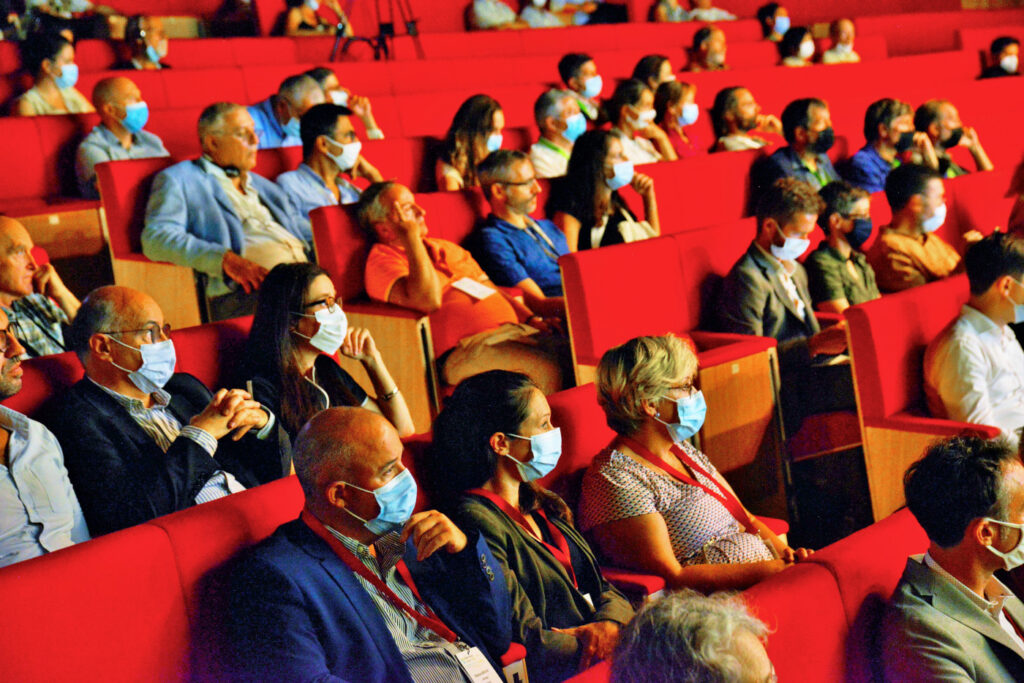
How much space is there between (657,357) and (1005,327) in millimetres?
845

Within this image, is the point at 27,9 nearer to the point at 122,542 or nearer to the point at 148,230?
the point at 148,230

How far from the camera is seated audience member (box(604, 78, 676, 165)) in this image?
335cm

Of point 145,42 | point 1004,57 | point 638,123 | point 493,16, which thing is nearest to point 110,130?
point 145,42

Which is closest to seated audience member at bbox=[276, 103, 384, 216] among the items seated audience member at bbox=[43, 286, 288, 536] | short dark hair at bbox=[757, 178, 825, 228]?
short dark hair at bbox=[757, 178, 825, 228]

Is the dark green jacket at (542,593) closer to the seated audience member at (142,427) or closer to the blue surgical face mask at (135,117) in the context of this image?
the seated audience member at (142,427)

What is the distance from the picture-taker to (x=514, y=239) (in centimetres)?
240

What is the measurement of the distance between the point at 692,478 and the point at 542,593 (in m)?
0.36

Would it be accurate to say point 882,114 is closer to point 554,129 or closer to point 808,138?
point 808,138

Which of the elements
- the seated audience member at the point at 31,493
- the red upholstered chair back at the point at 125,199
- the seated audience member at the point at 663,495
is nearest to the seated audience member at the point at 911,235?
the seated audience member at the point at 663,495

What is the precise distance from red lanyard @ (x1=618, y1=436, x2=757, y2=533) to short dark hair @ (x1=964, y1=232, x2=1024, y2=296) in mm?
724

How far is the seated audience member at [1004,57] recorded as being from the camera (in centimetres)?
511

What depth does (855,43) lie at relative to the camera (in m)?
5.52

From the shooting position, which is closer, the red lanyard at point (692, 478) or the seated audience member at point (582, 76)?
the red lanyard at point (692, 478)

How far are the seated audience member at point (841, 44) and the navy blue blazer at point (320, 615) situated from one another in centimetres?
455
